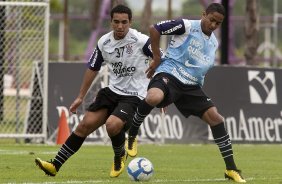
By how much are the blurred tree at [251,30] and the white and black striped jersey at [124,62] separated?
16013 millimetres

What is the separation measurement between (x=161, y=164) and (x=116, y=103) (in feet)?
9.62

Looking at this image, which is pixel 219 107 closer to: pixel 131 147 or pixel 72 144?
pixel 131 147

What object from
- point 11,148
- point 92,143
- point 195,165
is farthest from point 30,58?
point 195,165

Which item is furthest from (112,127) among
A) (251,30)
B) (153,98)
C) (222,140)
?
(251,30)

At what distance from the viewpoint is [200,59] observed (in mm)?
13227

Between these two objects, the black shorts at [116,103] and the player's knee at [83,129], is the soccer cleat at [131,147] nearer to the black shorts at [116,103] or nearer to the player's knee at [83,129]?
the black shorts at [116,103]

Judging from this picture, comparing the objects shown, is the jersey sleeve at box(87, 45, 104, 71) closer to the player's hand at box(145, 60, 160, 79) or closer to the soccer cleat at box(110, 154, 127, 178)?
the player's hand at box(145, 60, 160, 79)

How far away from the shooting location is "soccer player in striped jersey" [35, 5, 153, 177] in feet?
44.2

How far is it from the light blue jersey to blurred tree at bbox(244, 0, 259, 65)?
16583 mm

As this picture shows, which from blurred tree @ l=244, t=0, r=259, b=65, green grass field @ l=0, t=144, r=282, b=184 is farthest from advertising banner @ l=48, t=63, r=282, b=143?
blurred tree @ l=244, t=0, r=259, b=65

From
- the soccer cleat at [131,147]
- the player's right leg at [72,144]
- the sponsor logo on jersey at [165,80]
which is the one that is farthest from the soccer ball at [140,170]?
the soccer cleat at [131,147]

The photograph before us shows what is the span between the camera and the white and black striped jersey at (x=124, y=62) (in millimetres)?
13773

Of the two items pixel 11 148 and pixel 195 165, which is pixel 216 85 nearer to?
pixel 11 148

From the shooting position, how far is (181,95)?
43.4ft
